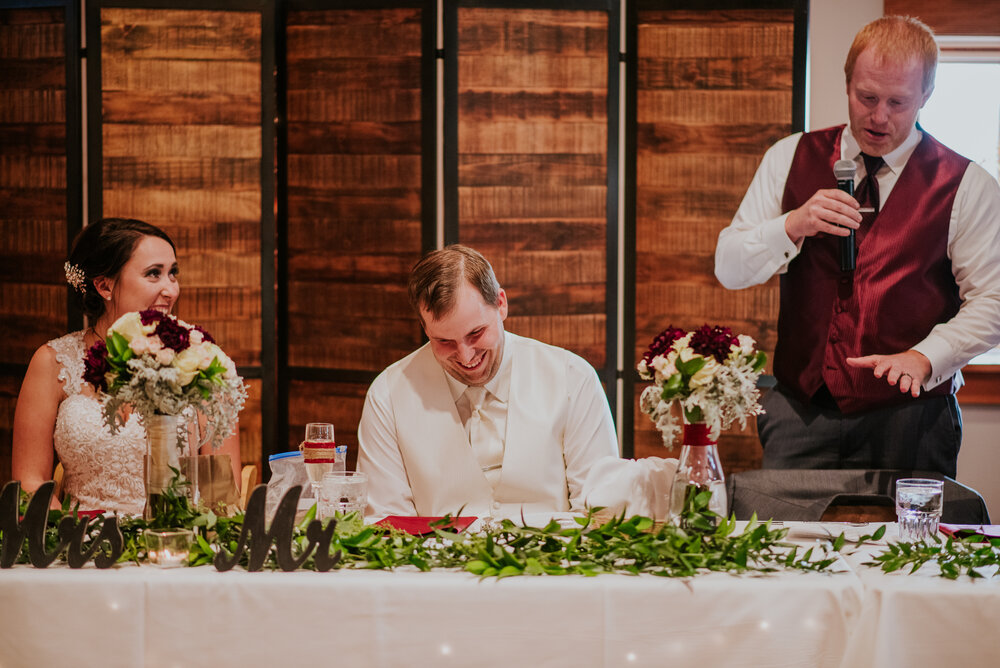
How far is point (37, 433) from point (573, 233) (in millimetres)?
2154

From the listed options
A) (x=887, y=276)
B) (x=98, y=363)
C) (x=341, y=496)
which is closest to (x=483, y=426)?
(x=341, y=496)

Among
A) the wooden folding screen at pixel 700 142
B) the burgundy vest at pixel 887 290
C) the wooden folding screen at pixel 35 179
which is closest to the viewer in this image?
the burgundy vest at pixel 887 290

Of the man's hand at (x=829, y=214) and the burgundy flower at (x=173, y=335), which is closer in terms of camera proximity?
the burgundy flower at (x=173, y=335)

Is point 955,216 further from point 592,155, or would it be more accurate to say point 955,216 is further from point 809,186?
point 592,155

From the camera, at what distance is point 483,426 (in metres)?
2.56

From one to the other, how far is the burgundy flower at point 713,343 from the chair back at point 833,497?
517 millimetres

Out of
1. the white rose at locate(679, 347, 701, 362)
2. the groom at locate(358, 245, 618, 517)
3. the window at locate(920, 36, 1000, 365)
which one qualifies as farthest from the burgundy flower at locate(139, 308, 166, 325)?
the window at locate(920, 36, 1000, 365)

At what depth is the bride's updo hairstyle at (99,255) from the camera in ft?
9.62

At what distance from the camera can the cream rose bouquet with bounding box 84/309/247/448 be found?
5.87 feet

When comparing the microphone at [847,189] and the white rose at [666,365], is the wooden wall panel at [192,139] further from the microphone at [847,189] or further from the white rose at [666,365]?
the white rose at [666,365]

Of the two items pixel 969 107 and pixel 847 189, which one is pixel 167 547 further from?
pixel 969 107

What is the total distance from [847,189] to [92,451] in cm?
215

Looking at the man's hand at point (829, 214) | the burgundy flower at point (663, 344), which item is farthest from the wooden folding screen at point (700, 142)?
the burgundy flower at point (663, 344)

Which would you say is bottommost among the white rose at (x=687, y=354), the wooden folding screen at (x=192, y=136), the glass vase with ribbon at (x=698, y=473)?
the glass vase with ribbon at (x=698, y=473)
